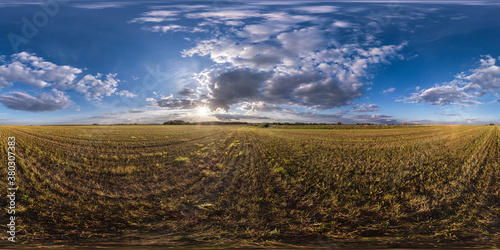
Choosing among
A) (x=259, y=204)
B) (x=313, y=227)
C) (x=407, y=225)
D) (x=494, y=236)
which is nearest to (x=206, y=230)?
(x=259, y=204)

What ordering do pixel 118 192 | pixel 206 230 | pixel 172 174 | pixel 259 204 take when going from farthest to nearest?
pixel 172 174
pixel 118 192
pixel 259 204
pixel 206 230

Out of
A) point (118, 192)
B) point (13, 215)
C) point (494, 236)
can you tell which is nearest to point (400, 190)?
point (494, 236)

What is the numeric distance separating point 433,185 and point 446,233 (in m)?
3.24

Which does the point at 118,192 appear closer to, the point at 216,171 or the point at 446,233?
the point at 216,171

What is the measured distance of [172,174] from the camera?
7.65 meters

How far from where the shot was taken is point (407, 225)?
4180mm

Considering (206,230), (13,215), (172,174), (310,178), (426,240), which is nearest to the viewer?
(426,240)

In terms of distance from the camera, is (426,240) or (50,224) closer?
(426,240)

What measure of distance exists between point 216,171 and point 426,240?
6.12 m

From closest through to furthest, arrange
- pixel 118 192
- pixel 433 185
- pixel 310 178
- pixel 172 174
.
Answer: pixel 118 192
pixel 433 185
pixel 310 178
pixel 172 174

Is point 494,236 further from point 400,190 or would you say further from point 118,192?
point 118,192

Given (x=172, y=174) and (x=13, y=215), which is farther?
(x=172, y=174)

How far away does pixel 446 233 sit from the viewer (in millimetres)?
3893

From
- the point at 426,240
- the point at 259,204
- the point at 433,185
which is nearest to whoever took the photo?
the point at 426,240
